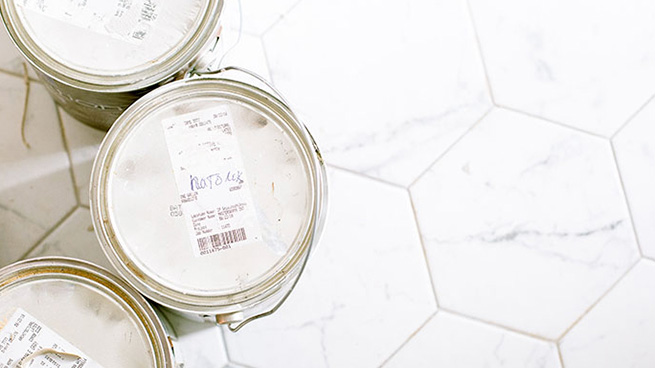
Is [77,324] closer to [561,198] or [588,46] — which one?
[561,198]

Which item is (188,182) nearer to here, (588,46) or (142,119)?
(142,119)

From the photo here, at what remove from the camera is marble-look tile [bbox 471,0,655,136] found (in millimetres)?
1192

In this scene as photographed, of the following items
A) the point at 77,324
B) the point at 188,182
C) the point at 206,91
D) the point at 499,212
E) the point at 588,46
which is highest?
the point at 588,46

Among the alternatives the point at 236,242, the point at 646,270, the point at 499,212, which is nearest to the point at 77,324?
the point at 236,242

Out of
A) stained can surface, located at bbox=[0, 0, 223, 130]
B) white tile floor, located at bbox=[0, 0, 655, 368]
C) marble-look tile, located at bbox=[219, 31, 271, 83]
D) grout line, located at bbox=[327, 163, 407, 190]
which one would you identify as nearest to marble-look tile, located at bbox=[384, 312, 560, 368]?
white tile floor, located at bbox=[0, 0, 655, 368]

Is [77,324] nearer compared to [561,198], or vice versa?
[77,324]

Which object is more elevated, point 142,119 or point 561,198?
point 561,198

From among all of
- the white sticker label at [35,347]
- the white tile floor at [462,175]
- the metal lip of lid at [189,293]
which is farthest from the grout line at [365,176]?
the white sticker label at [35,347]

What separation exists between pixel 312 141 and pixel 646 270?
711 millimetres

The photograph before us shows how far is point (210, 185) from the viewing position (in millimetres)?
801

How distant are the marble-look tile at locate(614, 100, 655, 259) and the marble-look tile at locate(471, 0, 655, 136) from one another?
4 centimetres

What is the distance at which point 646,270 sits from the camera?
3.90ft

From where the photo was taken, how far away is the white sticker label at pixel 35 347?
0.79 m

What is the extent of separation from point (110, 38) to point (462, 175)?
0.63 meters
